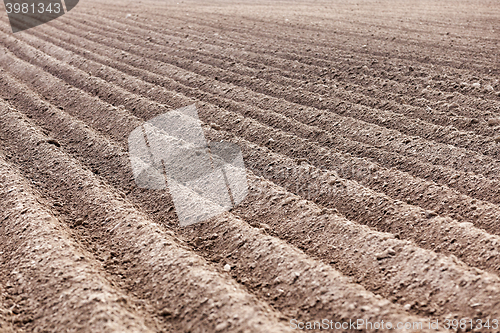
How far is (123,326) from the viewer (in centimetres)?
216

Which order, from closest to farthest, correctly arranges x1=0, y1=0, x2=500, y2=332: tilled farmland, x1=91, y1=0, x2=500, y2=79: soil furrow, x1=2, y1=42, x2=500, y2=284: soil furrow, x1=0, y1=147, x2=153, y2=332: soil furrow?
x1=0, y1=147, x2=153, y2=332: soil furrow
x1=0, y1=0, x2=500, y2=332: tilled farmland
x1=2, y1=42, x2=500, y2=284: soil furrow
x1=91, y1=0, x2=500, y2=79: soil furrow

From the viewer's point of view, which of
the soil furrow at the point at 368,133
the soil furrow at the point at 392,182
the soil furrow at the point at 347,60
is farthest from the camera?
the soil furrow at the point at 347,60

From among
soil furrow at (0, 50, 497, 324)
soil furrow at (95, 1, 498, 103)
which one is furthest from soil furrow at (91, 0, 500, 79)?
soil furrow at (0, 50, 497, 324)

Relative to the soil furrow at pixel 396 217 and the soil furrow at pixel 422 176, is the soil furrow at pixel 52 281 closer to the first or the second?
the soil furrow at pixel 396 217

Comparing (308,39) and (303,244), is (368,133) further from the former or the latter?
(308,39)

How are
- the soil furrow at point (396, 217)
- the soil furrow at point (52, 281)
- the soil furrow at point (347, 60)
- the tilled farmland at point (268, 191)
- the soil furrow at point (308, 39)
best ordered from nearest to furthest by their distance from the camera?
the soil furrow at point (52, 281), the tilled farmland at point (268, 191), the soil furrow at point (396, 217), the soil furrow at point (347, 60), the soil furrow at point (308, 39)

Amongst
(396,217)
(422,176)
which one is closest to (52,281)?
(396,217)

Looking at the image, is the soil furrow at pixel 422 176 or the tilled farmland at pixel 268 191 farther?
the soil furrow at pixel 422 176

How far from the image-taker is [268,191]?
11.3 ft

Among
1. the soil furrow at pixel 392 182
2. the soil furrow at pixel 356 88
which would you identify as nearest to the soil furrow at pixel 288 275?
the soil furrow at pixel 392 182

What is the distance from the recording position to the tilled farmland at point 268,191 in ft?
7.67

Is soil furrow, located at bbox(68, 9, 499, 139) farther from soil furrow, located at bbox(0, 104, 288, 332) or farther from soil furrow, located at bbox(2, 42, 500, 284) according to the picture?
soil furrow, located at bbox(0, 104, 288, 332)

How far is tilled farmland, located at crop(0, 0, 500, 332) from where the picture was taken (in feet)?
7.67

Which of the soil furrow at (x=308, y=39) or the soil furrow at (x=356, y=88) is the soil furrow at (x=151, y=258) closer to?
the soil furrow at (x=356, y=88)
